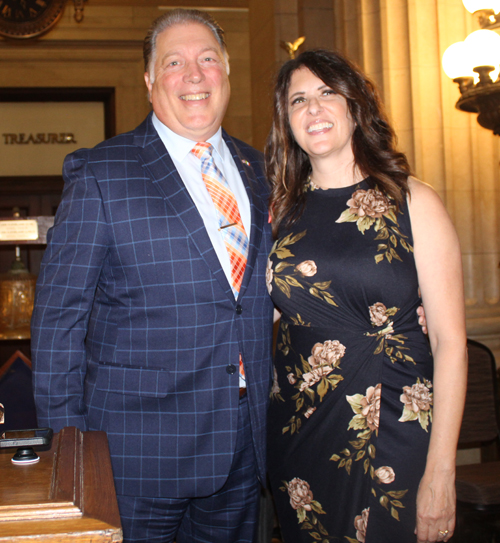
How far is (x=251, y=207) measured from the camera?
1789 mm

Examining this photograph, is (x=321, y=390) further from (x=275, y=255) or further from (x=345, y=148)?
(x=345, y=148)

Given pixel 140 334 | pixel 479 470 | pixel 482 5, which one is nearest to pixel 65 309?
pixel 140 334

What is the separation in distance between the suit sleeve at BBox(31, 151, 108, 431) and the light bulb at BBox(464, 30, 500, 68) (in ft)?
6.68

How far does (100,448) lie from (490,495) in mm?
1874

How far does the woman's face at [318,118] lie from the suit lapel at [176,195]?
1.40 feet

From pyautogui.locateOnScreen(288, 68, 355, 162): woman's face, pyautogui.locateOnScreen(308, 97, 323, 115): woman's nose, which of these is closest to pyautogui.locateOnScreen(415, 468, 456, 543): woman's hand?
pyautogui.locateOnScreen(288, 68, 355, 162): woman's face

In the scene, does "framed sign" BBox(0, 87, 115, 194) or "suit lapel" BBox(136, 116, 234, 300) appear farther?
"framed sign" BBox(0, 87, 115, 194)

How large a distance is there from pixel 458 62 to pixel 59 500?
276cm

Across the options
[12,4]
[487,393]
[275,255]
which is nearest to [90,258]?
[275,255]

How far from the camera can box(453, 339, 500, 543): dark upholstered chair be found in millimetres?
2291

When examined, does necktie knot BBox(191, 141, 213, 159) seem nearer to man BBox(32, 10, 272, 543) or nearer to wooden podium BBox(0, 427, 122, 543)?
man BBox(32, 10, 272, 543)

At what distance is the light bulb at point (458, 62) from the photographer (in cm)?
278

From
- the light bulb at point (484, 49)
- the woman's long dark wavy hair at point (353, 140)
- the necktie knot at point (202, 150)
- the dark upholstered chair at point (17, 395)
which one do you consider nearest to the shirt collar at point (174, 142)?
the necktie knot at point (202, 150)

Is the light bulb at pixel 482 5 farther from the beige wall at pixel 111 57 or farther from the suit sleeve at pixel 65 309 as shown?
the beige wall at pixel 111 57
